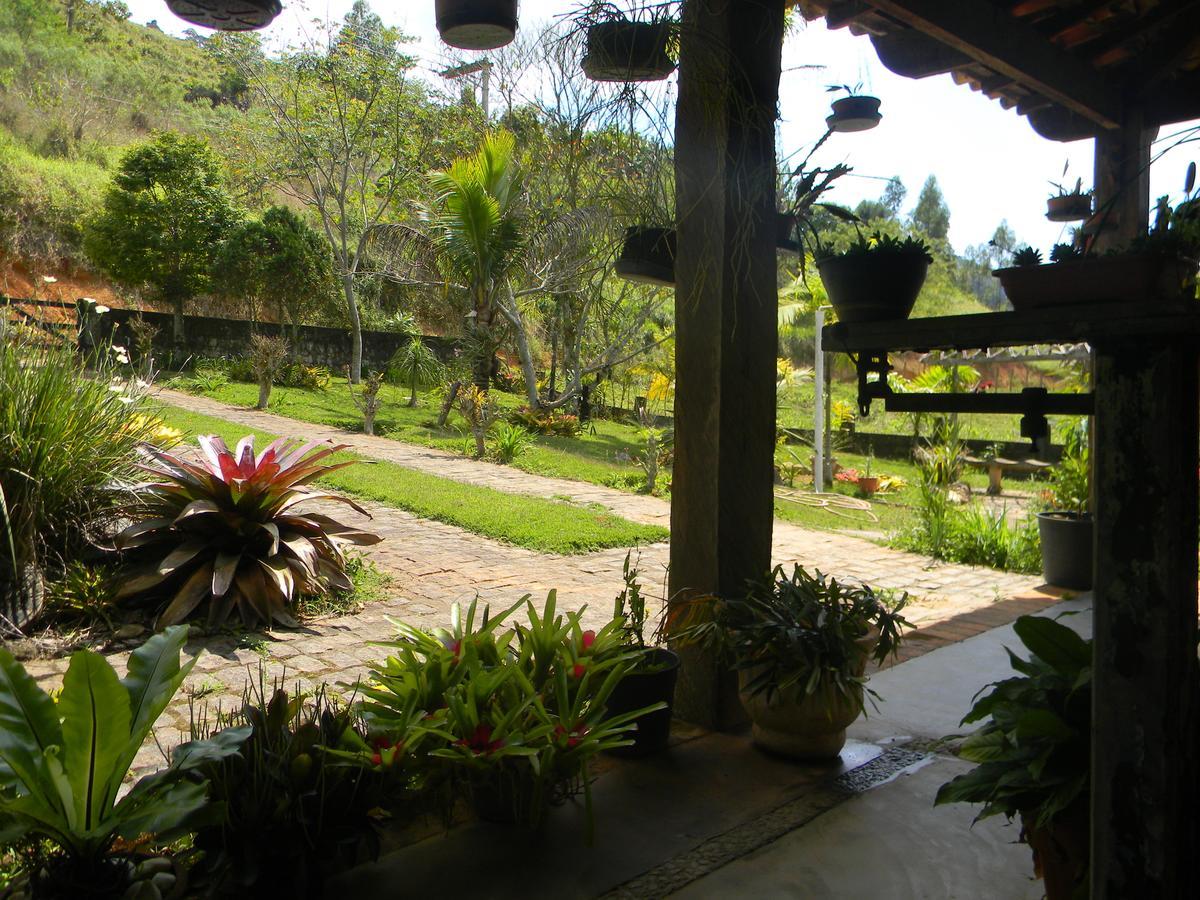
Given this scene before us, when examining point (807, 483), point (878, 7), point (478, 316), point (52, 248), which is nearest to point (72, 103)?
point (52, 248)

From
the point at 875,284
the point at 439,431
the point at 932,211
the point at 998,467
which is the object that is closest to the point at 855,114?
the point at 875,284

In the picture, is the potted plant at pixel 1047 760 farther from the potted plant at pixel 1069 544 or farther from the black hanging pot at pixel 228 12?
the potted plant at pixel 1069 544

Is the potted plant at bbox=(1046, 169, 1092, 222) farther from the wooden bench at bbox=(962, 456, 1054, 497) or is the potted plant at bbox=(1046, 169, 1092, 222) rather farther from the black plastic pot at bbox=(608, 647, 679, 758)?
the wooden bench at bbox=(962, 456, 1054, 497)

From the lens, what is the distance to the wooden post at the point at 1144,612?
1462mm

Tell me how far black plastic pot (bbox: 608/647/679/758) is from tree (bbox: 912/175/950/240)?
4437 centimetres

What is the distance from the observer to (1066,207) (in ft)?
16.3

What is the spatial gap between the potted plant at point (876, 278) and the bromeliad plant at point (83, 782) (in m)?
1.72

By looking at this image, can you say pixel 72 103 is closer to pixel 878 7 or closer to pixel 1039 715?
pixel 878 7

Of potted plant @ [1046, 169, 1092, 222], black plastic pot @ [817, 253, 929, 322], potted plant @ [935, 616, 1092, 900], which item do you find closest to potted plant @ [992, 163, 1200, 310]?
black plastic pot @ [817, 253, 929, 322]

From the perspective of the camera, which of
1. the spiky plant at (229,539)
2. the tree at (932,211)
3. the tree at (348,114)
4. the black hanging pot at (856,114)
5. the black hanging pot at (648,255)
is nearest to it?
the black hanging pot at (648,255)

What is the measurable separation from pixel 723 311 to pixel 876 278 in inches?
31.8

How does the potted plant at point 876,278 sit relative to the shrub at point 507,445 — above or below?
above

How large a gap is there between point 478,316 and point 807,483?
5145 millimetres

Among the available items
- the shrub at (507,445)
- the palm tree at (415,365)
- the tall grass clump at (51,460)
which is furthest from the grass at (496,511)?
the palm tree at (415,365)
